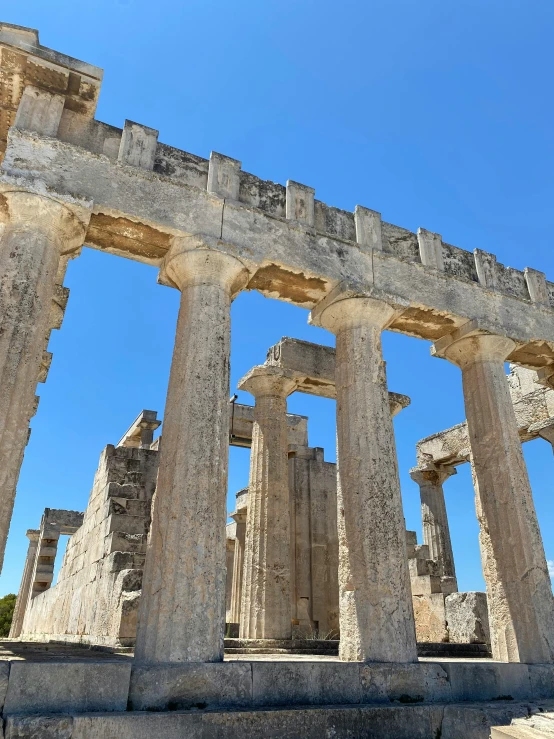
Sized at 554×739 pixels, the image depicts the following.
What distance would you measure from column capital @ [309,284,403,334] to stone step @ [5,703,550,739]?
241 inches

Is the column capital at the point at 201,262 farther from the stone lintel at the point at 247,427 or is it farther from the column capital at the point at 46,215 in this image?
the stone lintel at the point at 247,427

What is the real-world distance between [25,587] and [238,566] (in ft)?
60.9

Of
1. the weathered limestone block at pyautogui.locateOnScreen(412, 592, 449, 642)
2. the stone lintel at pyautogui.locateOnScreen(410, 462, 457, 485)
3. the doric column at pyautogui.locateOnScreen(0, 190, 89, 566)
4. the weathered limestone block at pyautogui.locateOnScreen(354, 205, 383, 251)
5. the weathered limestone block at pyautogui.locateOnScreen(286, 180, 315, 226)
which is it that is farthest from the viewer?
the stone lintel at pyautogui.locateOnScreen(410, 462, 457, 485)

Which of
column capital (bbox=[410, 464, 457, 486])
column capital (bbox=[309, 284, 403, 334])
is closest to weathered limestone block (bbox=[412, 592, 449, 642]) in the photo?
column capital (bbox=[410, 464, 457, 486])

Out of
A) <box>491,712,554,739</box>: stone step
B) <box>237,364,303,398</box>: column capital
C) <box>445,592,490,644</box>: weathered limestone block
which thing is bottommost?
<box>491,712,554,739</box>: stone step

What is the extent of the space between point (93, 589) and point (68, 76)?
9982 millimetres

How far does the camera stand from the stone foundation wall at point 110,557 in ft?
34.5

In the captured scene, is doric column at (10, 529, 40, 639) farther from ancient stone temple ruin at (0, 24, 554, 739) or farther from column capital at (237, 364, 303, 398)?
column capital at (237, 364, 303, 398)

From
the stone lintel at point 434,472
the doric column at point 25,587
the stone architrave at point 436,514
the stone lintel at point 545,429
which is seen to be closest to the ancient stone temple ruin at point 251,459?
the stone lintel at point 545,429

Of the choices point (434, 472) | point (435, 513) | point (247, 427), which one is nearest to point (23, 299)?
point (247, 427)

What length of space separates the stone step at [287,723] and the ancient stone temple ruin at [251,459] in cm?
2

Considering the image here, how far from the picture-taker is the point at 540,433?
58.7ft

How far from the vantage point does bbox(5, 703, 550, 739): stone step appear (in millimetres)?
5133

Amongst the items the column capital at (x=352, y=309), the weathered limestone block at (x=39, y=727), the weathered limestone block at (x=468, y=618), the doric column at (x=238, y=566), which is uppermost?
the column capital at (x=352, y=309)
